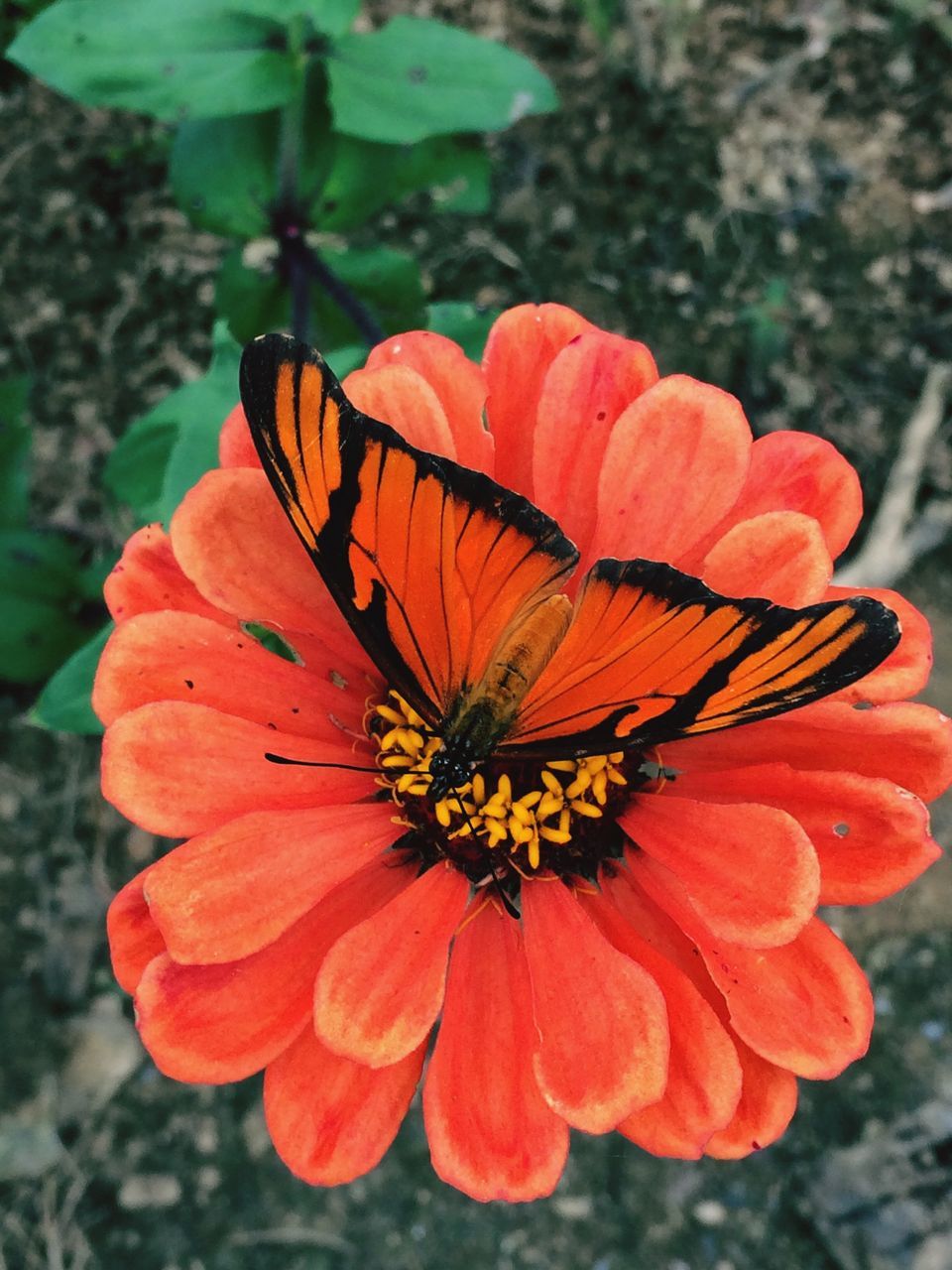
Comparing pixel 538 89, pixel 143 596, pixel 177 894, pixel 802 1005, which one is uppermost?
pixel 538 89

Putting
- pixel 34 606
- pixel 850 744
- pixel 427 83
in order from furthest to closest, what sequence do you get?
pixel 34 606
pixel 427 83
pixel 850 744

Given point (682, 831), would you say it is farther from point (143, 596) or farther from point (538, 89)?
point (538, 89)

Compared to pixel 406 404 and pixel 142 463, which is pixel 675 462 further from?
pixel 142 463

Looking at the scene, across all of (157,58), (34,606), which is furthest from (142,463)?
(157,58)

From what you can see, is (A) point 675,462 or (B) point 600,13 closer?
(A) point 675,462

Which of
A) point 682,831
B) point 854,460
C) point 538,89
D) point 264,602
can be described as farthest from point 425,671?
point 854,460

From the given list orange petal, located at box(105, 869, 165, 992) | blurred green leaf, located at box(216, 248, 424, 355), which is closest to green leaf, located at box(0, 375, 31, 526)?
blurred green leaf, located at box(216, 248, 424, 355)
